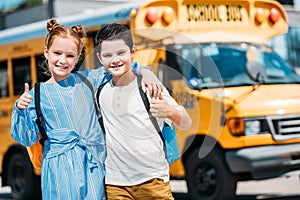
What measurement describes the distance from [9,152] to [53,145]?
777 cm

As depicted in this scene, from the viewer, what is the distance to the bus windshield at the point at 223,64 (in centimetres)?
918

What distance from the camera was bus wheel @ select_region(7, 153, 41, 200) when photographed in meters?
11.1

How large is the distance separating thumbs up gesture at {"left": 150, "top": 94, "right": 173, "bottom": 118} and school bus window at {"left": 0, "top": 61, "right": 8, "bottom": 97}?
8.30 m

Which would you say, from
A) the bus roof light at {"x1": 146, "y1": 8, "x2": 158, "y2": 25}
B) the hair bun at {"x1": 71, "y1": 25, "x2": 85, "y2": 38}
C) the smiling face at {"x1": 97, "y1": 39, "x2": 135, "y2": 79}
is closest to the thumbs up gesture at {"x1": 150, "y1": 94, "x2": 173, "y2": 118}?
the smiling face at {"x1": 97, "y1": 39, "x2": 135, "y2": 79}

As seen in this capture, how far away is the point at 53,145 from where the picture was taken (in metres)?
3.87

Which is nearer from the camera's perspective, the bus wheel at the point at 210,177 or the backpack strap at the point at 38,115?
the backpack strap at the point at 38,115

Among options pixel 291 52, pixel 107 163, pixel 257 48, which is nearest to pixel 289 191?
pixel 257 48

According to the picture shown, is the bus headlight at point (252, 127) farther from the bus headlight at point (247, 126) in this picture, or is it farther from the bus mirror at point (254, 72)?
the bus mirror at point (254, 72)

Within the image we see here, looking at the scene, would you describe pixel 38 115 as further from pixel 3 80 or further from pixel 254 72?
pixel 3 80

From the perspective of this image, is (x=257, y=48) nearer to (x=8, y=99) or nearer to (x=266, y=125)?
(x=266, y=125)

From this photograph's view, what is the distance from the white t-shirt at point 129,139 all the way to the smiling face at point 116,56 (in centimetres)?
13

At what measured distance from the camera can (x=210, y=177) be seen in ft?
30.2

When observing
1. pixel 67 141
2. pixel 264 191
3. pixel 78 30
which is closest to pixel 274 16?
pixel 264 191

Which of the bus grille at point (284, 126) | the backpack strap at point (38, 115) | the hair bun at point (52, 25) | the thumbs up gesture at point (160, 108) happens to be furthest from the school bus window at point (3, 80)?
the thumbs up gesture at point (160, 108)
